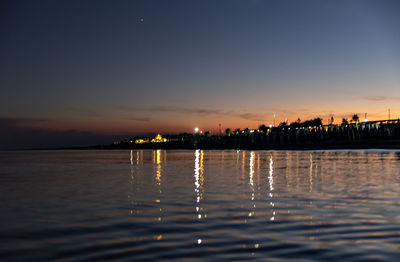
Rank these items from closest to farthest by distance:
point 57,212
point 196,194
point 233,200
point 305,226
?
1. point 305,226
2. point 57,212
3. point 233,200
4. point 196,194

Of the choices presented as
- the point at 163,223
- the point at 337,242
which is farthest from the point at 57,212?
the point at 337,242

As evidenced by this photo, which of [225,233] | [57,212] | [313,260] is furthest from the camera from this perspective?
[57,212]

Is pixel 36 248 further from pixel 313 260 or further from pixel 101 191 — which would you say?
pixel 101 191

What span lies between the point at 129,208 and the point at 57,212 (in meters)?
2.89

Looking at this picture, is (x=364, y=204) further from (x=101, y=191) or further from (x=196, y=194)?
(x=101, y=191)

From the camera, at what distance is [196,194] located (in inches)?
860

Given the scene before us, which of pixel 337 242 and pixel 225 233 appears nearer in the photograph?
pixel 337 242

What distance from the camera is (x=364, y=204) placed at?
17.0 m

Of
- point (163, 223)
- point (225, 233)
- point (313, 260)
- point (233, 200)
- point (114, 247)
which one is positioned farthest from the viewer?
point (233, 200)

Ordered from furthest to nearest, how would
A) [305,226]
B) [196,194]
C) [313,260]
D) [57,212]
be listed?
[196,194]
[57,212]
[305,226]
[313,260]

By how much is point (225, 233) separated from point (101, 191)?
14.1 meters

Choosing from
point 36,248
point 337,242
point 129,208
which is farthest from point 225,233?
point 129,208

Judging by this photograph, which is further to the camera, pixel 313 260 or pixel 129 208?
pixel 129 208

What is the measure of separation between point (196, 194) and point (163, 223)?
835 centimetres
